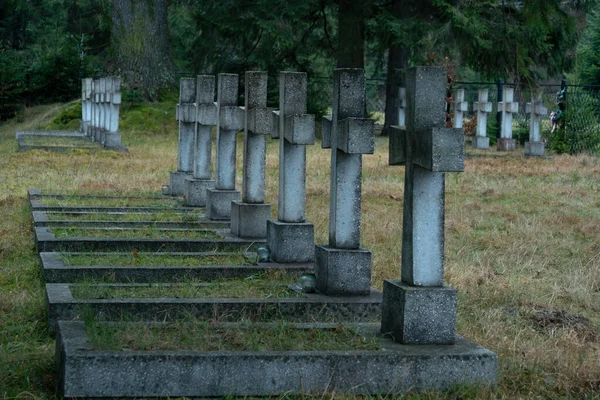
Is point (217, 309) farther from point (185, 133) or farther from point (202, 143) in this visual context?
point (185, 133)

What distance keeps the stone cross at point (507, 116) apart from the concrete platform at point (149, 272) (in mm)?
18761

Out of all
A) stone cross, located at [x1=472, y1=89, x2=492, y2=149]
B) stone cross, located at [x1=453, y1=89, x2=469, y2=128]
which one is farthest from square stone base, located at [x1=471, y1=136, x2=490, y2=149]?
stone cross, located at [x1=453, y1=89, x2=469, y2=128]

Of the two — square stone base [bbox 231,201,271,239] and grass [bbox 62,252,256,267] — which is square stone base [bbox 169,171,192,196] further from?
grass [bbox 62,252,256,267]

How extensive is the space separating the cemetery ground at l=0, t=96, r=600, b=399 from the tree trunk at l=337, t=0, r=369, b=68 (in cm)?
689

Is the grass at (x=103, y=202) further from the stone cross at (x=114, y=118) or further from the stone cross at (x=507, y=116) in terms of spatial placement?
the stone cross at (x=507, y=116)

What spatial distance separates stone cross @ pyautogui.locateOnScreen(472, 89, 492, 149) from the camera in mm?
26000

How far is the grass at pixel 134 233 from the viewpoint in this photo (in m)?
8.64

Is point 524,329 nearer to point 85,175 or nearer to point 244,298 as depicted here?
point 244,298

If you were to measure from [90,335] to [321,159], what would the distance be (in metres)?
14.7

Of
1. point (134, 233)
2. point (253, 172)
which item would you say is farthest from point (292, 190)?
point (134, 233)

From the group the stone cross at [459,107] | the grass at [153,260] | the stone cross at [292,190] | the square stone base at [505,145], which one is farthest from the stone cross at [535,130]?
the grass at [153,260]

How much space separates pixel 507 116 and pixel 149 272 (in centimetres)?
2000

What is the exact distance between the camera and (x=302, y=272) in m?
7.30

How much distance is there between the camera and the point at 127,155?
19.5m
